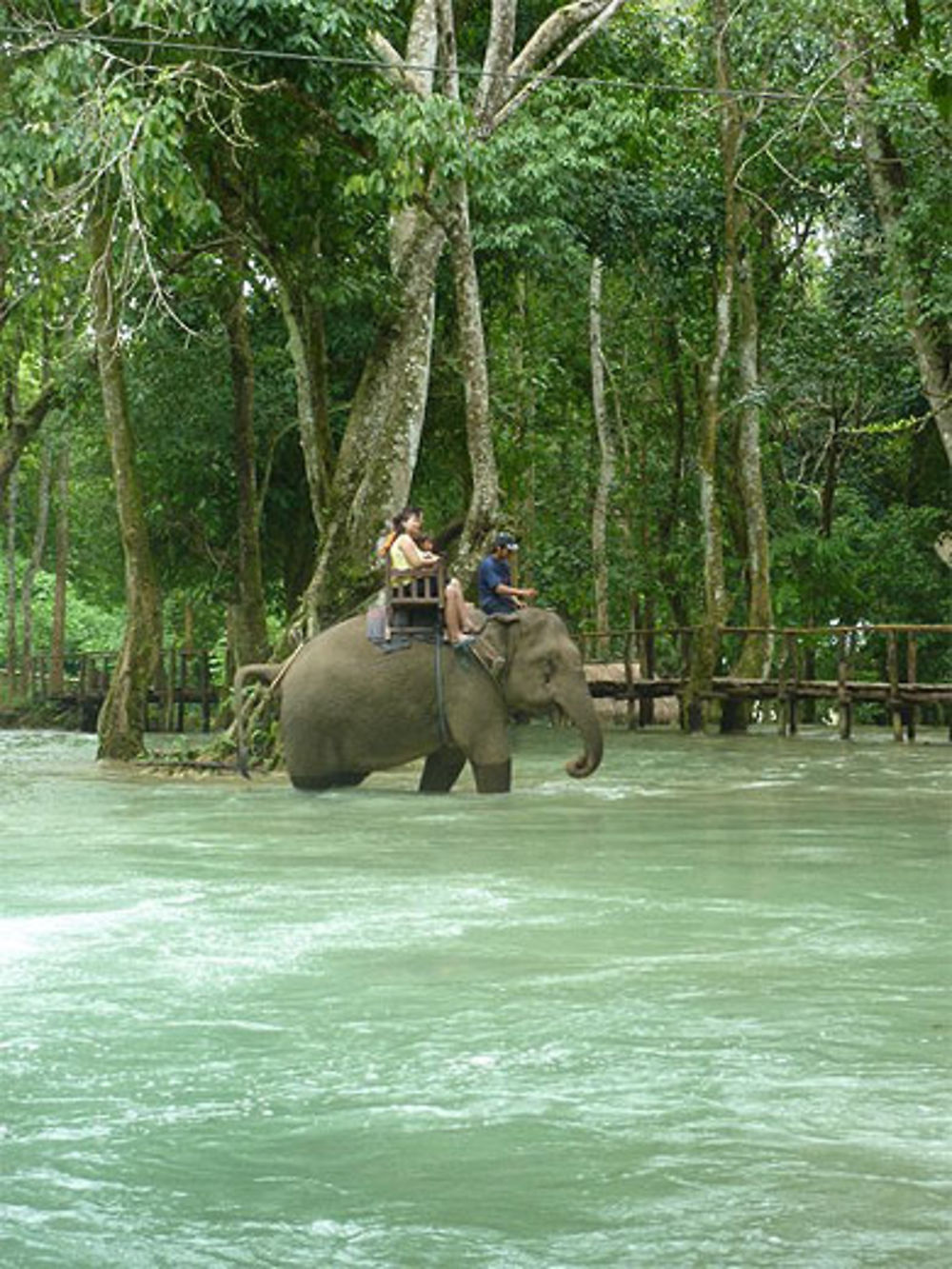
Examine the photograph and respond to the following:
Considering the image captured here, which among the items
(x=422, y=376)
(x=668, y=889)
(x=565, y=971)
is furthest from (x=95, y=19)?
(x=565, y=971)

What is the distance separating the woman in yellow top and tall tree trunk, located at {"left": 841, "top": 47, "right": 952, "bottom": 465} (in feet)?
29.6

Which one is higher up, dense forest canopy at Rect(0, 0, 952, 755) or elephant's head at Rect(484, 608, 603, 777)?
dense forest canopy at Rect(0, 0, 952, 755)

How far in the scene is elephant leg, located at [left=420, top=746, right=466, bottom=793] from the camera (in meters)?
16.8

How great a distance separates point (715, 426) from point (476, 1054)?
22708 mm

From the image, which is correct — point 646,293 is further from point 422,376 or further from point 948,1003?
point 948,1003

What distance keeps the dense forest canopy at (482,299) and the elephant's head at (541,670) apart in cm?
298

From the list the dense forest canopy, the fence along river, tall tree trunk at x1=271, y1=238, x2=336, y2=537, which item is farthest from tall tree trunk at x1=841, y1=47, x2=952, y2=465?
tall tree trunk at x1=271, y1=238, x2=336, y2=537

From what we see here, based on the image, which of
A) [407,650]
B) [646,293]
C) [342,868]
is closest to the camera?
[342,868]

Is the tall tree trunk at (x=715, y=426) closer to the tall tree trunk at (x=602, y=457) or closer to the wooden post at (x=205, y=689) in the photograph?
the tall tree trunk at (x=602, y=457)

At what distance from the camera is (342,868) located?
11.7 metres

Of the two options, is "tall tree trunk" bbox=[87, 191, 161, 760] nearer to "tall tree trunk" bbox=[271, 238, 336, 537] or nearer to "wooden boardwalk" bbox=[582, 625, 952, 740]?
"tall tree trunk" bbox=[271, 238, 336, 537]

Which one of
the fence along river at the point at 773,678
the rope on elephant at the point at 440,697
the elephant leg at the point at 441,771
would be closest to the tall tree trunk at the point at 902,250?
the fence along river at the point at 773,678

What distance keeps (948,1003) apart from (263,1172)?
2.91 meters

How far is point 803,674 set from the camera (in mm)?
31078
